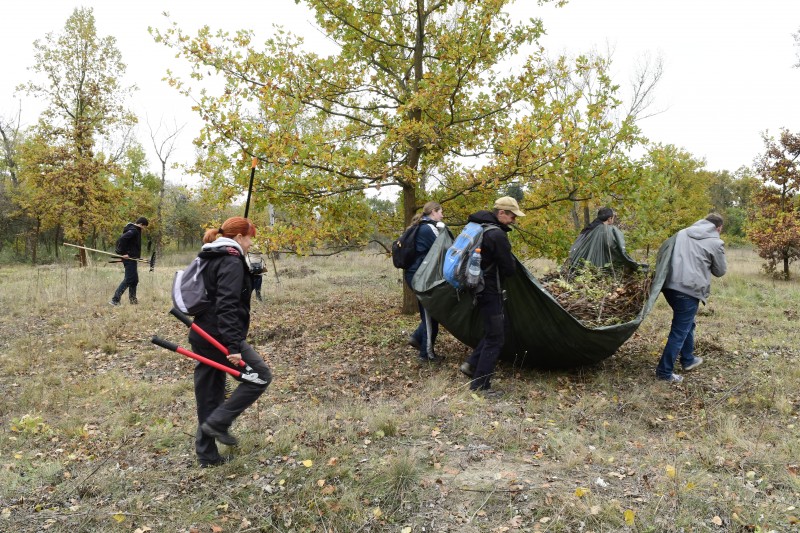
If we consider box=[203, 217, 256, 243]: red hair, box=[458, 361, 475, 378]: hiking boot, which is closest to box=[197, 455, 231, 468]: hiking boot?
box=[203, 217, 256, 243]: red hair

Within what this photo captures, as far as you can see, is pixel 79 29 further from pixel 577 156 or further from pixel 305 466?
pixel 305 466

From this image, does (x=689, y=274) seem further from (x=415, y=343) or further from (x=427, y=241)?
(x=415, y=343)

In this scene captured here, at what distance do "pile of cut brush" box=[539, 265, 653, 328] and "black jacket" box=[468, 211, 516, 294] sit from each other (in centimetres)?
102

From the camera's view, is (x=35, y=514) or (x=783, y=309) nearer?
(x=35, y=514)

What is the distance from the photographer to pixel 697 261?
5.43 metres

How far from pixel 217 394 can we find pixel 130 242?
757 cm

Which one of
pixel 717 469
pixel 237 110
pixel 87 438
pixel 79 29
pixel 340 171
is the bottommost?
pixel 87 438

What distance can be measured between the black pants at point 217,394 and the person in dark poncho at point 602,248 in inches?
178

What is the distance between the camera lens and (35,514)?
10.2 feet

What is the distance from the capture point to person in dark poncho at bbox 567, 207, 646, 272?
6.45 metres

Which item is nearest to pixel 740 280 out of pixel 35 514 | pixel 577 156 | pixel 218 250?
pixel 577 156

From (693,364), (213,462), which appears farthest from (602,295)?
(213,462)

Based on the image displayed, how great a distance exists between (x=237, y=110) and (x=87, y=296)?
6825 mm

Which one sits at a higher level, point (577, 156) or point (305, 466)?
point (577, 156)
